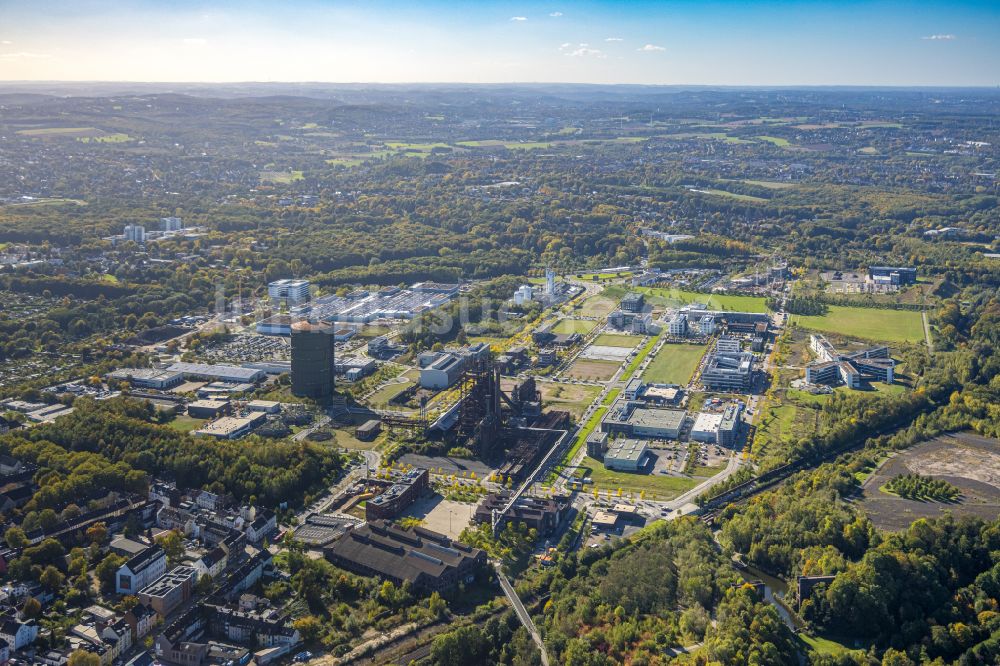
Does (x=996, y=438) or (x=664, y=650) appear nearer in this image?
(x=664, y=650)

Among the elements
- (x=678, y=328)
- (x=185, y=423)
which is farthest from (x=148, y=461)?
(x=678, y=328)

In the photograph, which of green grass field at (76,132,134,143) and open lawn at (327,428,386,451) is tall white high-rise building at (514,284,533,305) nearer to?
open lawn at (327,428,386,451)

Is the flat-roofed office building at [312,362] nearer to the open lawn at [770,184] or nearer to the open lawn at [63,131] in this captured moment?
the open lawn at [770,184]

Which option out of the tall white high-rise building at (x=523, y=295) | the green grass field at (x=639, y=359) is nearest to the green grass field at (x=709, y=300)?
the tall white high-rise building at (x=523, y=295)

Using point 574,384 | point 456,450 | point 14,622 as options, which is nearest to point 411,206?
point 574,384

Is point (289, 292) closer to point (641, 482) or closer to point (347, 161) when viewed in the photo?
point (641, 482)

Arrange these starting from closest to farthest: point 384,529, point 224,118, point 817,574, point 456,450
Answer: point 817,574
point 384,529
point 456,450
point 224,118

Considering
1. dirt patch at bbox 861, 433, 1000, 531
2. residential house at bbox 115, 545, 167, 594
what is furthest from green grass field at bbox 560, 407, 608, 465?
residential house at bbox 115, 545, 167, 594

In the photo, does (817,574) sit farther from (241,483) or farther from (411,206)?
(411,206)
